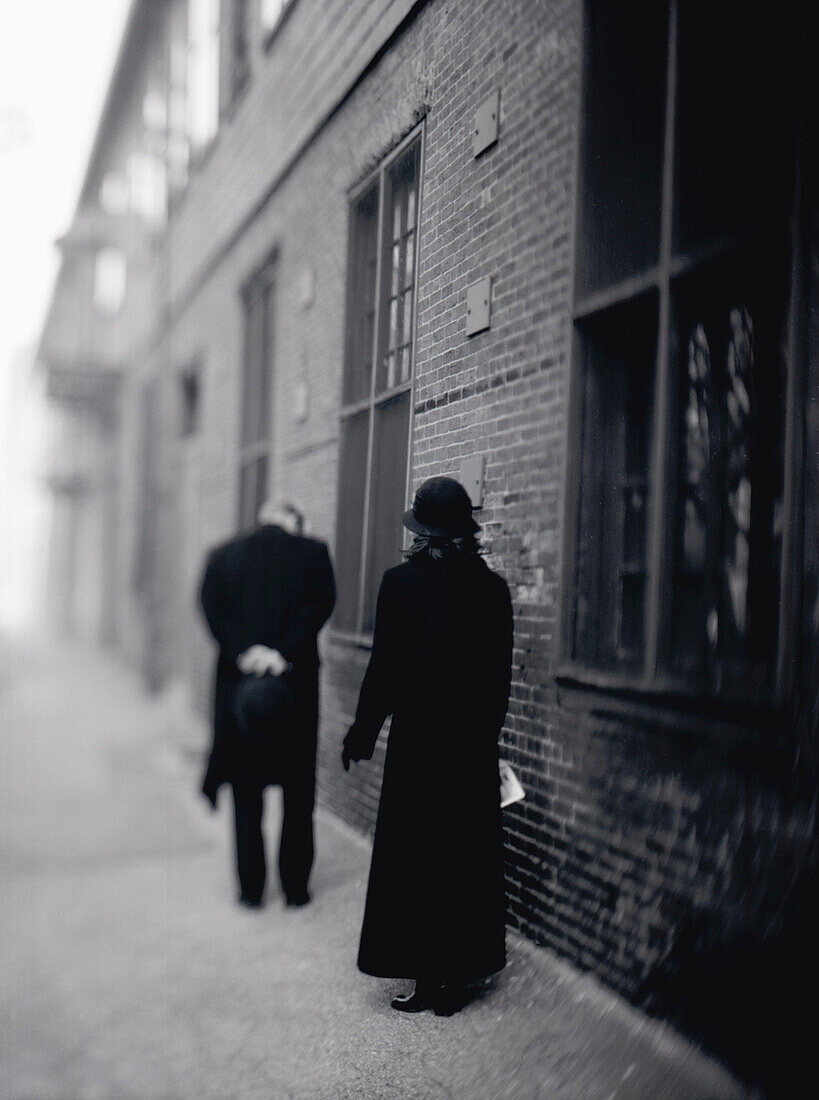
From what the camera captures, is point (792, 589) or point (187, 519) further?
point (187, 519)

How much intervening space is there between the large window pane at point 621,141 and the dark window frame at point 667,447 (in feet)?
0.13

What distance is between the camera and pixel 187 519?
12266 mm

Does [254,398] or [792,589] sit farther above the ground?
[254,398]

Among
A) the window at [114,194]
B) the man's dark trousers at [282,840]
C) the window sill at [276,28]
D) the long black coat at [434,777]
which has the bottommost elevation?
the man's dark trousers at [282,840]

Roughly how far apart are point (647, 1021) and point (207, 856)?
3366 millimetres

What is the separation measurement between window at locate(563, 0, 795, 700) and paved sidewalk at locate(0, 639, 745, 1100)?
1214mm

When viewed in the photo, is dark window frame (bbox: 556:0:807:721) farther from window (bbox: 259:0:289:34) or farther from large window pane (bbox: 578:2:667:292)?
window (bbox: 259:0:289:34)

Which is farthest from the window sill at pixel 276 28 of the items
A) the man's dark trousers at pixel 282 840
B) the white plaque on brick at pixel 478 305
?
the man's dark trousers at pixel 282 840

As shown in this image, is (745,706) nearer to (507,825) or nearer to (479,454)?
(507,825)

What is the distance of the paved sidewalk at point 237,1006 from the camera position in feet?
11.0

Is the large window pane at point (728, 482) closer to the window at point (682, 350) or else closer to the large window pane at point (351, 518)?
the window at point (682, 350)

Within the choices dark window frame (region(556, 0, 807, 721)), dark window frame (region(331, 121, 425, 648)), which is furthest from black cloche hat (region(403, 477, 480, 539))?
dark window frame (region(331, 121, 425, 648))

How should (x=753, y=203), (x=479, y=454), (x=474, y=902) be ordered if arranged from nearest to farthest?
(x=753, y=203) < (x=474, y=902) < (x=479, y=454)

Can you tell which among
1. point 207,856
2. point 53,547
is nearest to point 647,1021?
point 207,856
